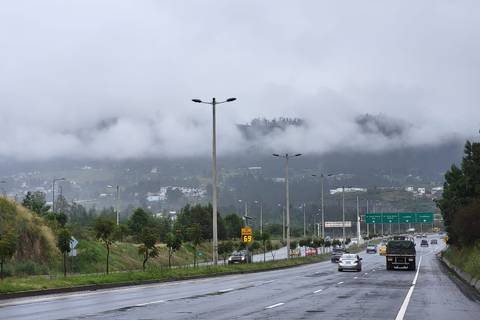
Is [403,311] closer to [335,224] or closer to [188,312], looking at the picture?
[188,312]

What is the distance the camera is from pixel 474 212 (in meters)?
50.1

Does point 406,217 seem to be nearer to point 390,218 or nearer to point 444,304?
point 390,218

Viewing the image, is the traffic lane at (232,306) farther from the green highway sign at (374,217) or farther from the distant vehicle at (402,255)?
the green highway sign at (374,217)

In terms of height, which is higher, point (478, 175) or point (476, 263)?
point (478, 175)

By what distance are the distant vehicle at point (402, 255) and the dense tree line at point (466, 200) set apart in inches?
167

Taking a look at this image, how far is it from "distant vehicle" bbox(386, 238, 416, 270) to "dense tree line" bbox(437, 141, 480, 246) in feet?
13.9

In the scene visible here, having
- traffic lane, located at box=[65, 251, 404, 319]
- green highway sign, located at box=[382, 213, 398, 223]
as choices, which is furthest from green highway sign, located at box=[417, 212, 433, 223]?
traffic lane, located at box=[65, 251, 404, 319]

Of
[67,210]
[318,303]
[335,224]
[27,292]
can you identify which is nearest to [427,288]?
[318,303]

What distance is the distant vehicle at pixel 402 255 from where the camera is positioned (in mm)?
58562

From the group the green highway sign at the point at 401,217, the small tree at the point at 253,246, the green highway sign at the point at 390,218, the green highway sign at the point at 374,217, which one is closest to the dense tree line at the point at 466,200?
the small tree at the point at 253,246

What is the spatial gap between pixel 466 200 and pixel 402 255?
447 inches

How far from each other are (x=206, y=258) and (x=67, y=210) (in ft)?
345

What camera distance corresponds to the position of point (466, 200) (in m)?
65.8

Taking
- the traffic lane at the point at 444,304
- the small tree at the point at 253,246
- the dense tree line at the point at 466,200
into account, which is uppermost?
the dense tree line at the point at 466,200
